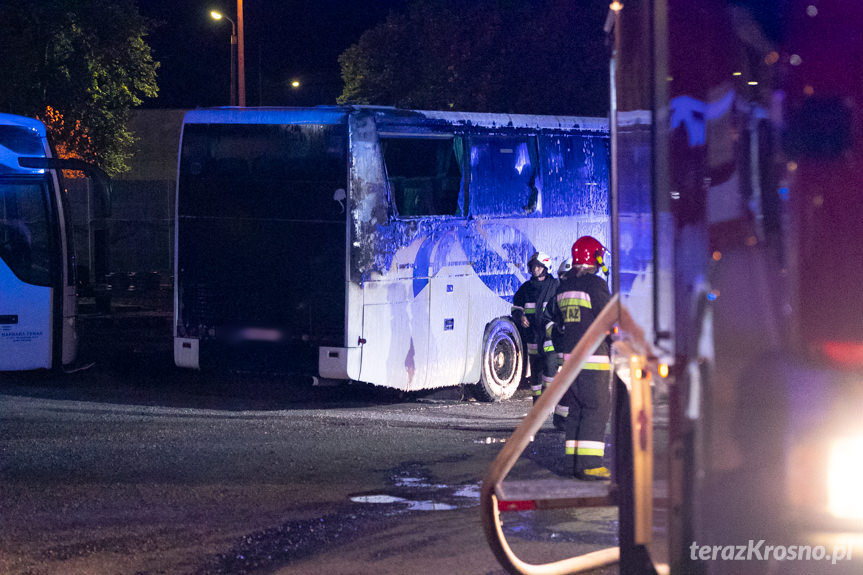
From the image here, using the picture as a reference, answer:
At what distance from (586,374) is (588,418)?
0.33m

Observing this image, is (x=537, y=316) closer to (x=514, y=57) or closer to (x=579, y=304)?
(x=579, y=304)

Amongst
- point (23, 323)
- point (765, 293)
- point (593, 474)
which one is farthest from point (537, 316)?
point (765, 293)

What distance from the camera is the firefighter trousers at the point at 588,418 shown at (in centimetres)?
927

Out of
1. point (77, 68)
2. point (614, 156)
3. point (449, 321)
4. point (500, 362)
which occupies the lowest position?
point (500, 362)

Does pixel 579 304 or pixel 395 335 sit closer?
pixel 579 304

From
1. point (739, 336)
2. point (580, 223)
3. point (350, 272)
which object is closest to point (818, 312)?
point (739, 336)

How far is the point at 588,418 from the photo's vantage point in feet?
30.4

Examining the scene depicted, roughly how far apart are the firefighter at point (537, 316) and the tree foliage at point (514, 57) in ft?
63.3

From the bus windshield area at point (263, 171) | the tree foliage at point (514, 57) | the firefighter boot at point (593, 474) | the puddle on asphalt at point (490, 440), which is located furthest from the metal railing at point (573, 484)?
the tree foliage at point (514, 57)

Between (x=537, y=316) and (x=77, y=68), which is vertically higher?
(x=77, y=68)

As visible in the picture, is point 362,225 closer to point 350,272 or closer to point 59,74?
point 350,272

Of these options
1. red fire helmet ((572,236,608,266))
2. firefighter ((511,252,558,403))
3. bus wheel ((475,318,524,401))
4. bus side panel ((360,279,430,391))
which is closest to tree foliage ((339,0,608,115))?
bus wheel ((475,318,524,401))

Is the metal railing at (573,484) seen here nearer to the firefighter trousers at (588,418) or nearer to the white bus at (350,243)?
the firefighter trousers at (588,418)

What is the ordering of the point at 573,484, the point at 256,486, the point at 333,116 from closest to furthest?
the point at 573,484 → the point at 256,486 → the point at 333,116
